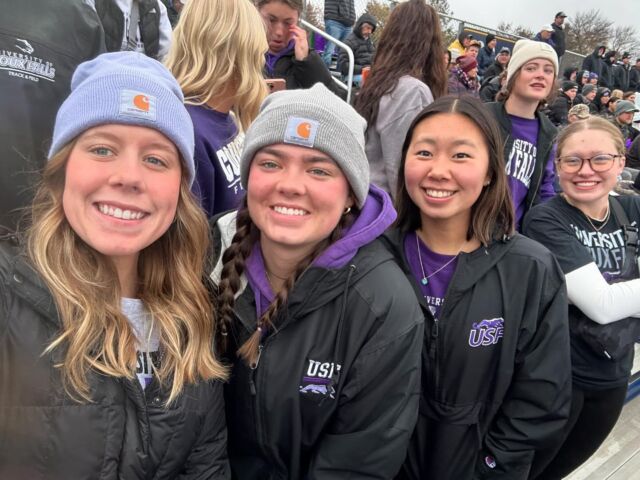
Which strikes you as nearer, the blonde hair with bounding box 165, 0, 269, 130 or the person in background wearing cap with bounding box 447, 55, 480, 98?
the blonde hair with bounding box 165, 0, 269, 130

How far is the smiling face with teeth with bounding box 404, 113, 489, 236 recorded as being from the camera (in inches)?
69.4

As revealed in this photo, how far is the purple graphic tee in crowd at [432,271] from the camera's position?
181 cm

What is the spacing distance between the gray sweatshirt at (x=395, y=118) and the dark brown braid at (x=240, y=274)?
1148 millimetres

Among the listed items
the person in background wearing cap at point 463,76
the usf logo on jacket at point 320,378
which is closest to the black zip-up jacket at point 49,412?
the usf logo on jacket at point 320,378

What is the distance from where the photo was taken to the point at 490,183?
6.16 feet

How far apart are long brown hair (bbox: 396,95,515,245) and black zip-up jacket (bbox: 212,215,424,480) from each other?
1.60 feet

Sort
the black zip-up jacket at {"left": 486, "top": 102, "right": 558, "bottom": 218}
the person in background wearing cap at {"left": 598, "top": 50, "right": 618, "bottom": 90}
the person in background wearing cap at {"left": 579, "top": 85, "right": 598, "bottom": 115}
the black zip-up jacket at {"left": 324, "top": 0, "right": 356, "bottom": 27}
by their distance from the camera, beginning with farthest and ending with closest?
the person in background wearing cap at {"left": 598, "top": 50, "right": 618, "bottom": 90}
the person in background wearing cap at {"left": 579, "top": 85, "right": 598, "bottom": 115}
the black zip-up jacket at {"left": 324, "top": 0, "right": 356, "bottom": 27}
the black zip-up jacket at {"left": 486, "top": 102, "right": 558, "bottom": 218}

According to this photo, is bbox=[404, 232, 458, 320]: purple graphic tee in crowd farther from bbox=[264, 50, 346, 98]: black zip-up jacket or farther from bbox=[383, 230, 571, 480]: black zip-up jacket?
bbox=[264, 50, 346, 98]: black zip-up jacket

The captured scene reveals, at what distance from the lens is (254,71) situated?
224cm

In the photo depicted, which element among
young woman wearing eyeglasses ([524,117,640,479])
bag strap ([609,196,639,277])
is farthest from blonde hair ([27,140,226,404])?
bag strap ([609,196,639,277])

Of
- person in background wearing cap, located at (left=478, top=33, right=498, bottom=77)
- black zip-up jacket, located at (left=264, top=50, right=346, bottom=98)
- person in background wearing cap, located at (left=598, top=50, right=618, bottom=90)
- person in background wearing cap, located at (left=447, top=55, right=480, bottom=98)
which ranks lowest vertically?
black zip-up jacket, located at (left=264, top=50, right=346, bottom=98)

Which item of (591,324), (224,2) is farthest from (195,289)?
(591,324)

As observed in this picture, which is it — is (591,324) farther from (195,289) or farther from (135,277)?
(135,277)

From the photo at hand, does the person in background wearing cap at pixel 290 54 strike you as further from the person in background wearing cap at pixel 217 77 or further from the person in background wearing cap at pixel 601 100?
the person in background wearing cap at pixel 601 100
